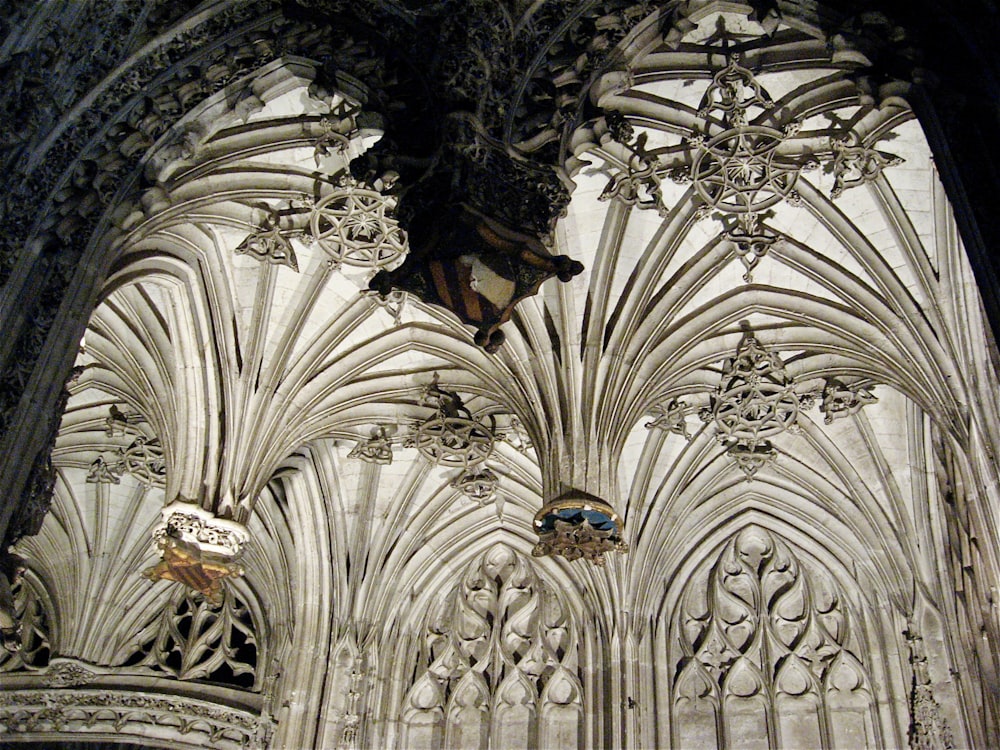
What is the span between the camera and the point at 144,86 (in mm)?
8547

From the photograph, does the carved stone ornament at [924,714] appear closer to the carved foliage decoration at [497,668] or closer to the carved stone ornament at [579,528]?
the carved foliage decoration at [497,668]

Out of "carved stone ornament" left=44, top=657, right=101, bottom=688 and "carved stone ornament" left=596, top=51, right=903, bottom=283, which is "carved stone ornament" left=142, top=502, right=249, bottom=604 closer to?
"carved stone ornament" left=44, top=657, right=101, bottom=688

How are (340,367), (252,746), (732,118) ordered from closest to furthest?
(732,118)
(340,367)
(252,746)

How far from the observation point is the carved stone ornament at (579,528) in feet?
38.1

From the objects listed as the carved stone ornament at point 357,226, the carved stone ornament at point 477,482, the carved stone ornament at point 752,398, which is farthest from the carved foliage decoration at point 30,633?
the carved stone ornament at point 752,398

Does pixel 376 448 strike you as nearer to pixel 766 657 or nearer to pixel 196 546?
pixel 196 546

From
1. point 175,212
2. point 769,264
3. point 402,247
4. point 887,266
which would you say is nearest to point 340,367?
point 402,247

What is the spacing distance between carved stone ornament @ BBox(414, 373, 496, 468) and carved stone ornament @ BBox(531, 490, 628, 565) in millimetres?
3142

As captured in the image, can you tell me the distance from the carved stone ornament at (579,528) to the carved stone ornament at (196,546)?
3.29 m

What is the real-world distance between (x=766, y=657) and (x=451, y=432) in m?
5.10

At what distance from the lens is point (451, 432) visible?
48.0 ft

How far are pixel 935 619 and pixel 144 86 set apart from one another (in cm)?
1099

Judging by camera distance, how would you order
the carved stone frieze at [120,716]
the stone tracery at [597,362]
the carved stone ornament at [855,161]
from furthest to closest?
the carved stone frieze at [120,716], the stone tracery at [597,362], the carved stone ornament at [855,161]

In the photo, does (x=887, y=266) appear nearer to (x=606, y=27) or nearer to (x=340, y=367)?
(x=606, y=27)
